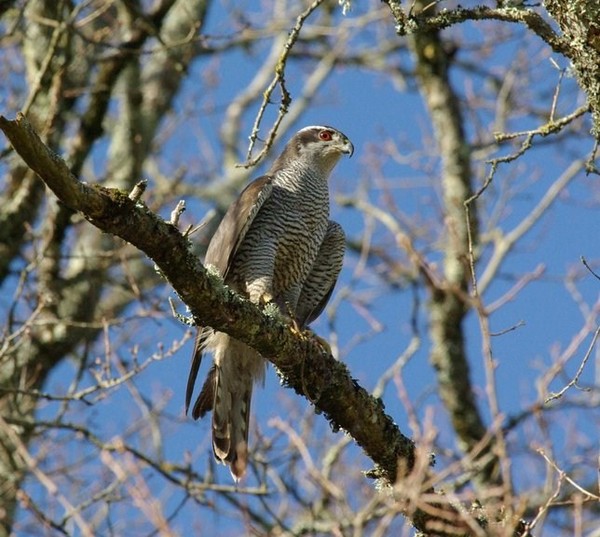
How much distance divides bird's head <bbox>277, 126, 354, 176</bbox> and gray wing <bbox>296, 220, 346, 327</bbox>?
47 cm

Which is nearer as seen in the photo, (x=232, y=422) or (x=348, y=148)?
(x=232, y=422)

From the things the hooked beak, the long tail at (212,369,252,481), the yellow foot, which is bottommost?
the long tail at (212,369,252,481)

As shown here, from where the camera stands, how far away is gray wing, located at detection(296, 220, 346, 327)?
7176 mm

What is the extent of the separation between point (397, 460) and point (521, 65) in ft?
26.3

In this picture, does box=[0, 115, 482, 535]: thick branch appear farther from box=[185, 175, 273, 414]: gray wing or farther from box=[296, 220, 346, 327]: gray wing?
box=[296, 220, 346, 327]: gray wing

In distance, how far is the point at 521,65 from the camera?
39.5 feet

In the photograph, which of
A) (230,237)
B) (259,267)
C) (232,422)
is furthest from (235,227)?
(232,422)

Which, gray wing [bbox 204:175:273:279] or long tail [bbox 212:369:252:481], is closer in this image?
long tail [bbox 212:369:252:481]

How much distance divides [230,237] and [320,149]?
1.24 m

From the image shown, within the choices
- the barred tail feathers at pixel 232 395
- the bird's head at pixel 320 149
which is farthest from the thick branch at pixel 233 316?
the bird's head at pixel 320 149

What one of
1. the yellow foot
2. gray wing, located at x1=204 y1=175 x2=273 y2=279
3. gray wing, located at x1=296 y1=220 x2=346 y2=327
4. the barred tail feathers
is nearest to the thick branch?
Result: the yellow foot

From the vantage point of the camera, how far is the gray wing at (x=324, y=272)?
7.18 m

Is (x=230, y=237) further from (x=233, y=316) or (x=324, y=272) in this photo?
(x=233, y=316)

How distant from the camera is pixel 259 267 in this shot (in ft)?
21.9
